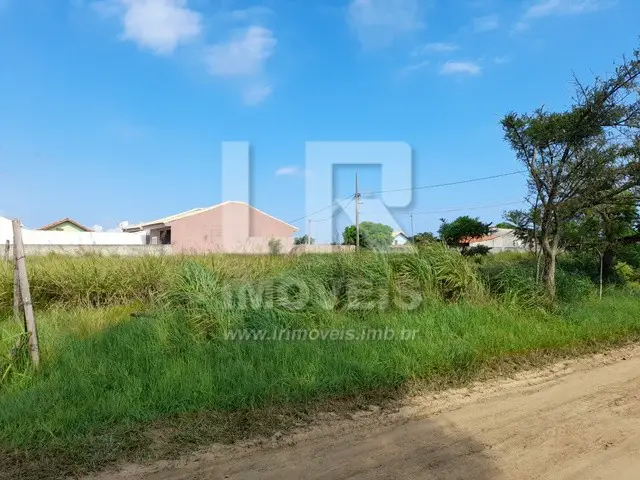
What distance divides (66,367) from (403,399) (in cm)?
356

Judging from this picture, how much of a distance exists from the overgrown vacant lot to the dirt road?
0.93ft

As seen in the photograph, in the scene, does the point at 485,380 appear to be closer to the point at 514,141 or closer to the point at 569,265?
the point at 514,141

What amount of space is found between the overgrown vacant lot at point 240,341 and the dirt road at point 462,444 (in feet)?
0.93

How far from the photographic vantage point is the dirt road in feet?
11.0

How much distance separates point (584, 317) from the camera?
780cm

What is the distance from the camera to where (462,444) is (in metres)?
3.79

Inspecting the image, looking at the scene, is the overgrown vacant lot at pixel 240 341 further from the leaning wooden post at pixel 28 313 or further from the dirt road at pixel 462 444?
the dirt road at pixel 462 444

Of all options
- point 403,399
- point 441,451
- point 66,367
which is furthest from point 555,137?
point 66,367

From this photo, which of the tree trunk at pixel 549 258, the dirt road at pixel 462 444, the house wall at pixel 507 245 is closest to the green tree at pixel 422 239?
the tree trunk at pixel 549 258

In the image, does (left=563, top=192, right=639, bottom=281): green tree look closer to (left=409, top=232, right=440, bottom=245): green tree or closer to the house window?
(left=409, top=232, right=440, bottom=245): green tree

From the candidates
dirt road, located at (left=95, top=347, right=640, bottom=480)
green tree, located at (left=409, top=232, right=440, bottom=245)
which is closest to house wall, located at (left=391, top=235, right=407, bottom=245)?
green tree, located at (left=409, top=232, right=440, bottom=245)

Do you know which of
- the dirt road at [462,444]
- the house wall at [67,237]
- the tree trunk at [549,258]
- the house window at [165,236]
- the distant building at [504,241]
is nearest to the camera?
the dirt road at [462,444]

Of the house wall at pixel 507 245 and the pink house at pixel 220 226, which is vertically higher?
the pink house at pixel 220 226

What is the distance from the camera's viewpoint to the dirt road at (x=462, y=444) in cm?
335
